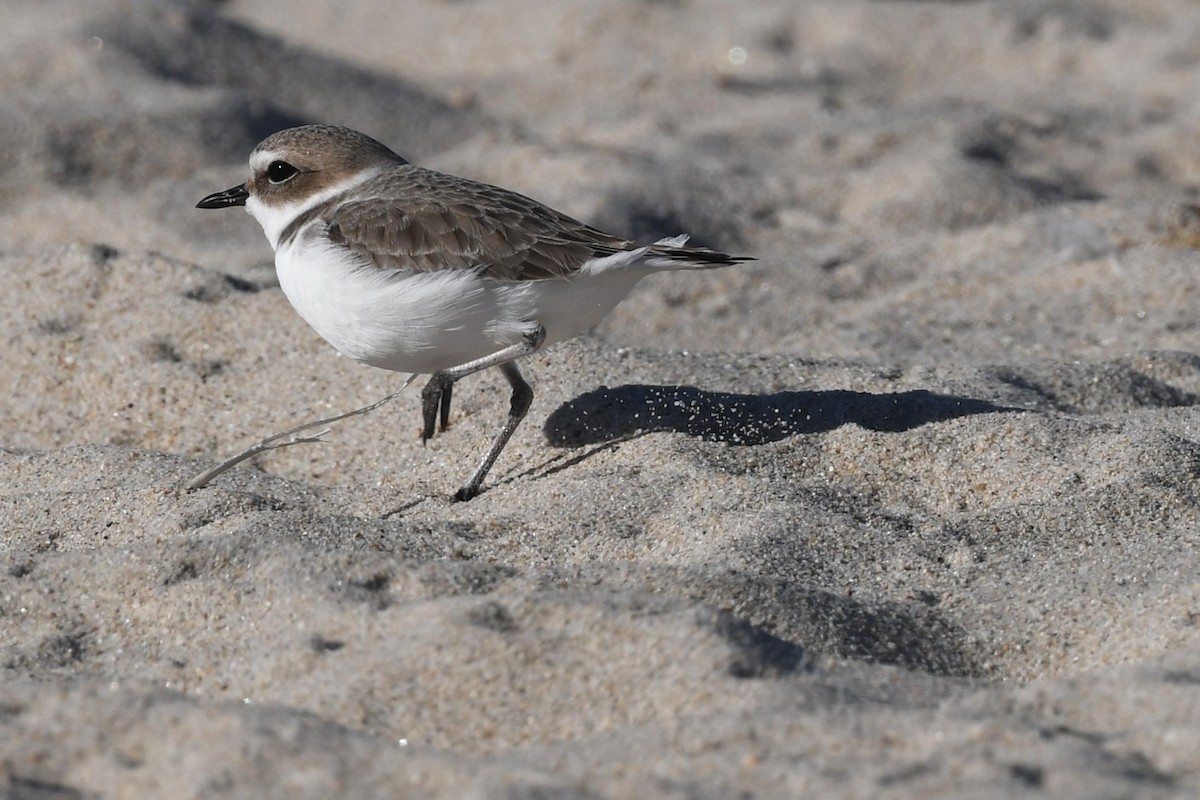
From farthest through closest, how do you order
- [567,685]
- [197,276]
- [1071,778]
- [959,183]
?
[959,183] → [197,276] → [567,685] → [1071,778]

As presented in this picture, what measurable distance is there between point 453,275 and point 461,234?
140 millimetres

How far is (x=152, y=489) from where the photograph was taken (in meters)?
3.60

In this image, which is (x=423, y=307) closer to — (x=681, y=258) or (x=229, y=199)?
(x=681, y=258)

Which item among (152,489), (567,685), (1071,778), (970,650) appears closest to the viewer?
(1071,778)

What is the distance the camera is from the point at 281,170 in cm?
412

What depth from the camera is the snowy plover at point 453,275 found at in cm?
363

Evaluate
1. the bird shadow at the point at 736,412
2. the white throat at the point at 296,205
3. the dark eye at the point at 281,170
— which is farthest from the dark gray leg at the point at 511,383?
the dark eye at the point at 281,170

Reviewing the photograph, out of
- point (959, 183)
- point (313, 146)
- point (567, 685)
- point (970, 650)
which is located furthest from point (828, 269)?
point (567, 685)

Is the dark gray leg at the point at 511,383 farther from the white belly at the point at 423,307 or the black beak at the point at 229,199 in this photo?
the black beak at the point at 229,199

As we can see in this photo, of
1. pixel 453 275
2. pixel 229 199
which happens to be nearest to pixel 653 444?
pixel 453 275

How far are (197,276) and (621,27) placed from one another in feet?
14.4

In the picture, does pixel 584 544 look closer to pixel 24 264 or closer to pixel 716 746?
pixel 716 746

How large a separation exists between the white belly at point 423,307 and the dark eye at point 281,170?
400mm

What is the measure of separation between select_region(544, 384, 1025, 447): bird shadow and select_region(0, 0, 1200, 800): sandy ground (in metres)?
0.02
